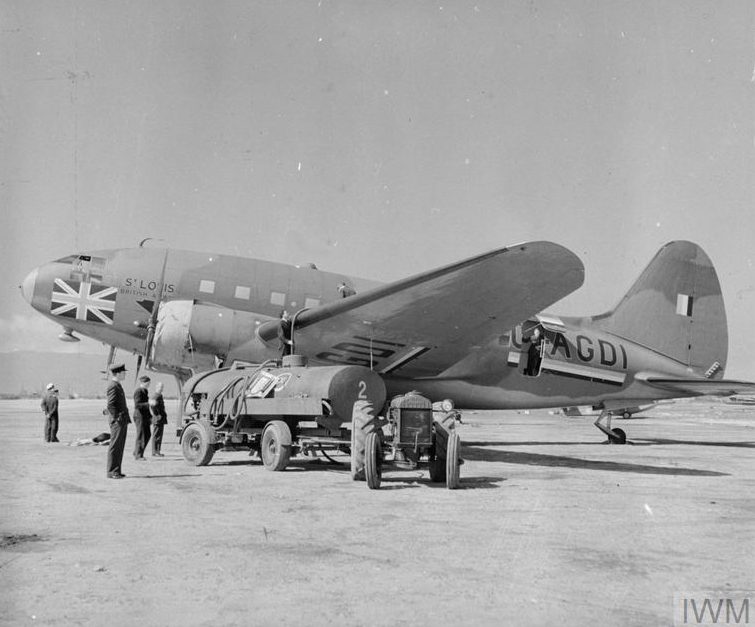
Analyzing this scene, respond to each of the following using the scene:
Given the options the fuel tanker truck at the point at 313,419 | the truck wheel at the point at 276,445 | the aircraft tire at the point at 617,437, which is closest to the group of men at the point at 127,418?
the fuel tanker truck at the point at 313,419

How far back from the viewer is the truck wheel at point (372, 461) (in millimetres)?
9906

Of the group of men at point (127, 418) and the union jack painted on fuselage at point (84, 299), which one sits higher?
the union jack painted on fuselage at point (84, 299)

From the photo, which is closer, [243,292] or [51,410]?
[243,292]

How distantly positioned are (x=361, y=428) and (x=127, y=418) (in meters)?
3.91

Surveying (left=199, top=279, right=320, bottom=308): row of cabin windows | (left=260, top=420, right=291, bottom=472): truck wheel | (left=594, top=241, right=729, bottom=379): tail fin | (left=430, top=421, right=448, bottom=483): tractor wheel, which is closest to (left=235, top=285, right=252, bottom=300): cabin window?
(left=199, top=279, right=320, bottom=308): row of cabin windows

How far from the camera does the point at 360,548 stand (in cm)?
607

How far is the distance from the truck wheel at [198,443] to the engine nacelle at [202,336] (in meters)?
2.64

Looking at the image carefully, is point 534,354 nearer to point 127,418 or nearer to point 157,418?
point 157,418

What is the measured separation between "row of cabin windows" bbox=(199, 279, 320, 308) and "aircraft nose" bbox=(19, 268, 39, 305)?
4.19 m

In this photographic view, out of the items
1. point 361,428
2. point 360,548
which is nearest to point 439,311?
point 361,428

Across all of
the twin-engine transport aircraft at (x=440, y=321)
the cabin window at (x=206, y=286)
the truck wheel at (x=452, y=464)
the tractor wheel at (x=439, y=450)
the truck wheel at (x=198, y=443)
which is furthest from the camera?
the cabin window at (x=206, y=286)

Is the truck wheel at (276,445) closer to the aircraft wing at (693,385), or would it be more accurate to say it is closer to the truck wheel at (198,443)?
the truck wheel at (198,443)

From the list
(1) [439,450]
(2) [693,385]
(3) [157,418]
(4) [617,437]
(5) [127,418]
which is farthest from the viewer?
(4) [617,437]

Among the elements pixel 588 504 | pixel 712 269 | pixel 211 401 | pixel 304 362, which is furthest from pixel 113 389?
pixel 712 269
